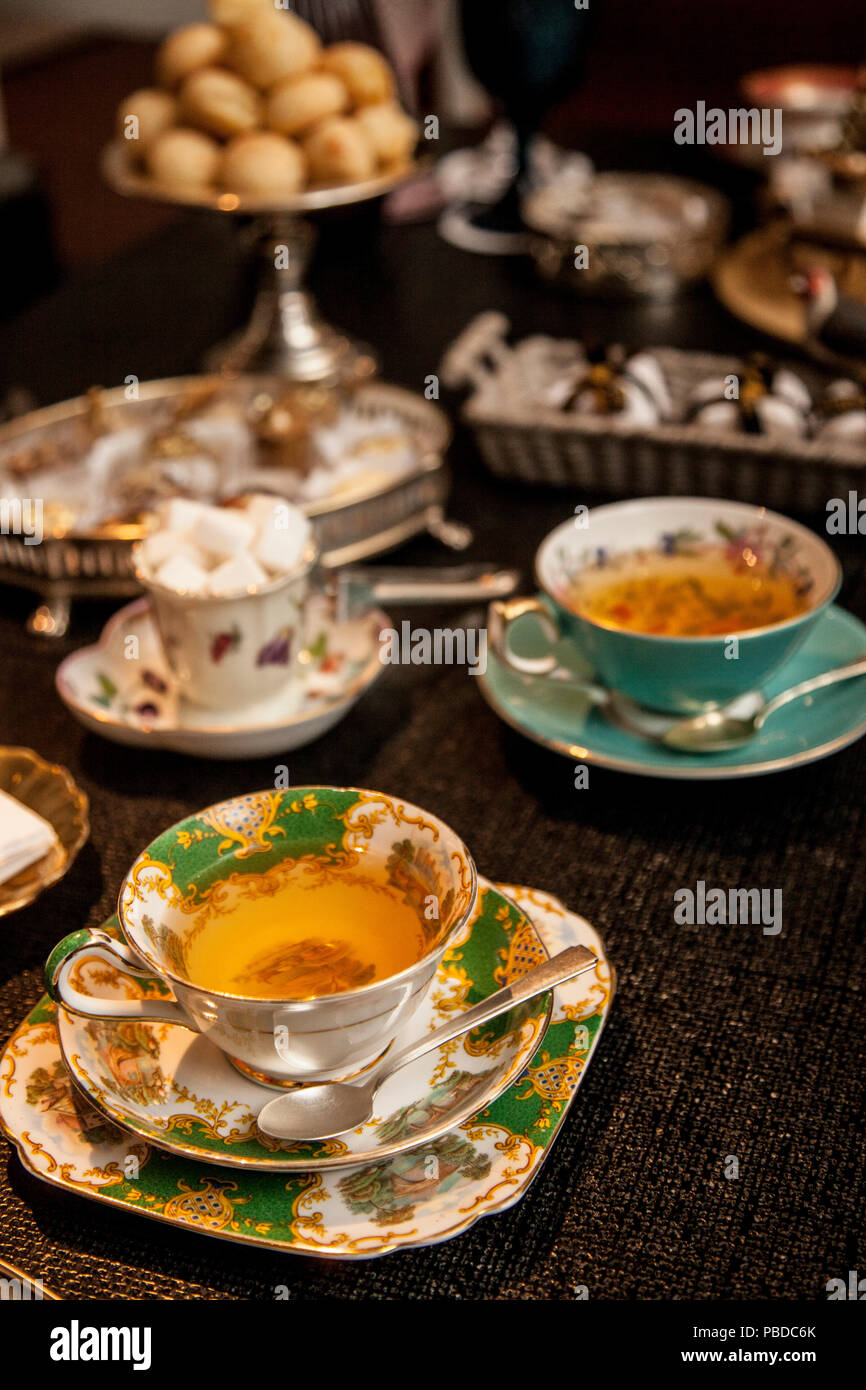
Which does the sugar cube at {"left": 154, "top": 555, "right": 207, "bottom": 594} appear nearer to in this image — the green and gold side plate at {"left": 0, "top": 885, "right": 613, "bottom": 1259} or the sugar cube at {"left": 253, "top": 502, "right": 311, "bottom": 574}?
the sugar cube at {"left": 253, "top": 502, "right": 311, "bottom": 574}

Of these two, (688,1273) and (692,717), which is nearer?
(688,1273)

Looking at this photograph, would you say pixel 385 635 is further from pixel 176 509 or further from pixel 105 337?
pixel 105 337

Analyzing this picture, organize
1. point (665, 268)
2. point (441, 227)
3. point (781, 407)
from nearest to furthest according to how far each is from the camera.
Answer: point (781, 407), point (665, 268), point (441, 227)

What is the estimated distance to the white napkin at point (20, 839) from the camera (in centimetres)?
74

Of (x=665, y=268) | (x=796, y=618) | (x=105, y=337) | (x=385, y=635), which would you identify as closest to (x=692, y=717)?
(x=796, y=618)

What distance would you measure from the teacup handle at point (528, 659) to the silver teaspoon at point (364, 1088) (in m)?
0.31

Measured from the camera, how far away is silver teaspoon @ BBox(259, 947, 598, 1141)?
1.86 feet

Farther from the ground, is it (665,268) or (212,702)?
(665,268)

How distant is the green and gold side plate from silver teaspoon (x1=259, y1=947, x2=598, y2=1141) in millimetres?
16

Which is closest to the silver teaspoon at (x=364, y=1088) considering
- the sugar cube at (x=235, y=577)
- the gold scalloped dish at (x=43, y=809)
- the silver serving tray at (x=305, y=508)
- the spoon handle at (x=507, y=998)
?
the spoon handle at (x=507, y=998)

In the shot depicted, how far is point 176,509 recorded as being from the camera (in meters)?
0.92

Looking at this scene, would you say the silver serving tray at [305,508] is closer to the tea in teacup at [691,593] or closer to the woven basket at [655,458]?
the woven basket at [655,458]

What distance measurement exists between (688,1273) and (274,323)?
3.71 ft
